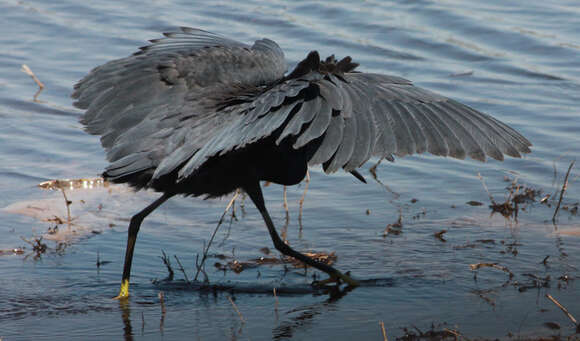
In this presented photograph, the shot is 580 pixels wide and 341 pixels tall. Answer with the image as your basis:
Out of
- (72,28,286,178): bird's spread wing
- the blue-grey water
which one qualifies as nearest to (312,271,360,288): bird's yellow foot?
the blue-grey water

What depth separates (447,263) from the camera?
5.46 m

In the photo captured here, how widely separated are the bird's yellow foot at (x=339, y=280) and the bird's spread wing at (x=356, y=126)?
47.4 inches

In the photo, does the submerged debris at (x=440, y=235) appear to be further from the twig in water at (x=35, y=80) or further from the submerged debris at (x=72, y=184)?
the twig in water at (x=35, y=80)

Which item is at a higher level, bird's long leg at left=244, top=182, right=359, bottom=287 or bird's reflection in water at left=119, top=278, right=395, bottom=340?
bird's long leg at left=244, top=182, right=359, bottom=287

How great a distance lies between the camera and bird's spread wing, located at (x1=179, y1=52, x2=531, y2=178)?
3969mm

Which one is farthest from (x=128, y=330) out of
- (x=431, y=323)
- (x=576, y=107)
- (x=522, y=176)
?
(x=576, y=107)

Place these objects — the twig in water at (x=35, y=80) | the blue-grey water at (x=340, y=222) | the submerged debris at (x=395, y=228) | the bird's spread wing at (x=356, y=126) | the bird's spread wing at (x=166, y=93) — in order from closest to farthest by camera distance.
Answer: the bird's spread wing at (x=356, y=126), the bird's spread wing at (x=166, y=93), the blue-grey water at (x=340, y=222), the submerged debris at (x=395, y=228), the twig in water at (x=35, y=80)

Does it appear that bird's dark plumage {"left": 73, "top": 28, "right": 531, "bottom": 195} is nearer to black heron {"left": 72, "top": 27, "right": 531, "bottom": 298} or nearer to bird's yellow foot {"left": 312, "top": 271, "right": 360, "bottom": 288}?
black heron {"left": 72, "top": 27, "right": 531, "bottom": 298}

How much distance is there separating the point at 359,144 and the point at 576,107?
521cm

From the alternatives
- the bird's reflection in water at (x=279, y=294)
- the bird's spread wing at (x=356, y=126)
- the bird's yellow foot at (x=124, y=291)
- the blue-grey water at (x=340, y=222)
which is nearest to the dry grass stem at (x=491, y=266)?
the blue-grey water at (x=340, y=222)

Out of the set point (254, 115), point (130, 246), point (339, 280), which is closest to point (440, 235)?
point (339, 280)

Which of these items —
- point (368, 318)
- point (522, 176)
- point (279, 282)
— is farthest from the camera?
point (522, 176)

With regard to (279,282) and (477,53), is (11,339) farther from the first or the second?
(477,53)

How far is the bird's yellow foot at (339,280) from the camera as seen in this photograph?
5.13 m
